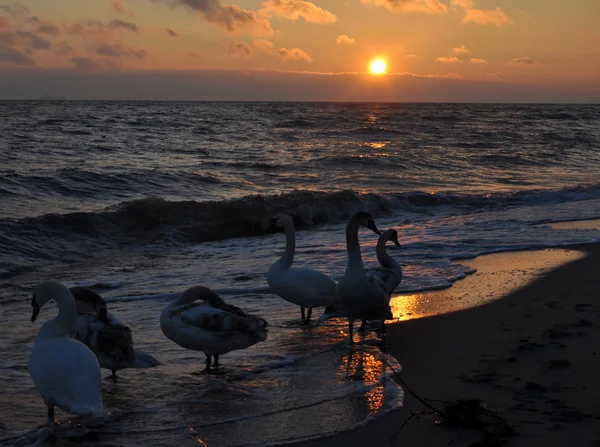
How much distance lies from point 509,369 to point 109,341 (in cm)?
324

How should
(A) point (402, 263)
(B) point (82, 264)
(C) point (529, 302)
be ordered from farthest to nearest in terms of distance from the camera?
(B) point (82, 264) < (A) point (402, 263) < (C) point (529, 302)

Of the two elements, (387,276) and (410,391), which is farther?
(387,276)

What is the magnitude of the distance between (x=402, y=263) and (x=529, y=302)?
3.01 m

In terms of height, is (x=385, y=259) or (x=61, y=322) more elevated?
(x=61, y=322)

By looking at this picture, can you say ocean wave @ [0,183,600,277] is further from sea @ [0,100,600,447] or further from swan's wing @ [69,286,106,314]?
swan's wing @ [69,286,106,314]

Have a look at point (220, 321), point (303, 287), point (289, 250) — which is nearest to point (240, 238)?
point (289, 250)

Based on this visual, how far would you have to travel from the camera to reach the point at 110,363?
6000mm

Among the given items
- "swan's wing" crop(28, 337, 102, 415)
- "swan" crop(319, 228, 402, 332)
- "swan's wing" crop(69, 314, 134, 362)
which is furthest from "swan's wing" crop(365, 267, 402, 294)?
"swan's wing" crop(28, 337, 102, 415)

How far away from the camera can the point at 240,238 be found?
49.2ft

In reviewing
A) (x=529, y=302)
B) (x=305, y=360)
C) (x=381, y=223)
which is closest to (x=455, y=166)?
(x=381, y=223)

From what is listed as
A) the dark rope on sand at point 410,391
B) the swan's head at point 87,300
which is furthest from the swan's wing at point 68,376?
the dark rope on sand at point 410,391

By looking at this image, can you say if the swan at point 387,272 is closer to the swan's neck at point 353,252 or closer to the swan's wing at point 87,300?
the swan's neck at point 353,252

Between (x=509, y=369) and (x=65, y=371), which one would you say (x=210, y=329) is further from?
(x=509, y=369)

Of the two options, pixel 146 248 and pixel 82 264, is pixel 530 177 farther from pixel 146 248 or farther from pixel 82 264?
pixel 82 264
